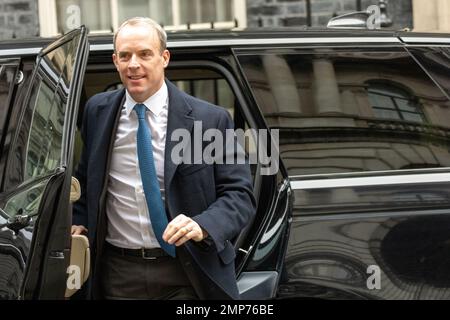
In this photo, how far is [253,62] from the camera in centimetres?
364

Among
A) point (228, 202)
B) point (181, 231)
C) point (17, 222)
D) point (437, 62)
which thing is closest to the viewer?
point (17, 222)

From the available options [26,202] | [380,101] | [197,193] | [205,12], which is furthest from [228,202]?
[205,12]

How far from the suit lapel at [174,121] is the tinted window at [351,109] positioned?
21.1 inches

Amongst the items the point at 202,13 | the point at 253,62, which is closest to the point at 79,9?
the point at 202,13

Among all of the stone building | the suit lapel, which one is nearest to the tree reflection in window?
the suit lapel

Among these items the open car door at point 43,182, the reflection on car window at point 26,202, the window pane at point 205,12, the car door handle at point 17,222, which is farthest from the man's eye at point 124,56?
the window pane at point 205,12

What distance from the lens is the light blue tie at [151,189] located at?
9.91ft

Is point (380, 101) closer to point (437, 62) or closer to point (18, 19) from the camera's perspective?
point (437, 62)

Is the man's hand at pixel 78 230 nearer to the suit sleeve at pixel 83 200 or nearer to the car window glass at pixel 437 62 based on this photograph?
the suit sleeve at pixel 83 200

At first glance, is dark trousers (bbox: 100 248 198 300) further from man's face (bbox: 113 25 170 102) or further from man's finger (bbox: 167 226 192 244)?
man's face (bbox: 113 25 170 102)

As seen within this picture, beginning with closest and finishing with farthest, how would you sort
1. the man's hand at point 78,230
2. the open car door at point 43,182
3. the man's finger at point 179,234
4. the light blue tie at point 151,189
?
the open car door at point 43,182 < the man's finger at point 179,234 < the light blue tie at point 151,189 < the man's hand at point 78,230

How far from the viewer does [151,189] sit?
3021 millimetres

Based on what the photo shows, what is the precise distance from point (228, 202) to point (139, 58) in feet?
1.81
